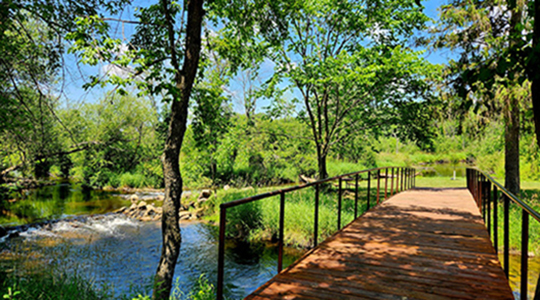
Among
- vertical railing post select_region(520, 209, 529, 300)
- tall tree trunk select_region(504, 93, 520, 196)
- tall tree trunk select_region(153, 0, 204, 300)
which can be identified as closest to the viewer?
vertical railing post select_region(520, 209, 529, 300)

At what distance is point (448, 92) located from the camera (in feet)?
43.9

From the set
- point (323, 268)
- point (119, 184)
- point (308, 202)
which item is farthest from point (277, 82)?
point (119, 184)

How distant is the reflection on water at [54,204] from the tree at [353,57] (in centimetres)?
1065

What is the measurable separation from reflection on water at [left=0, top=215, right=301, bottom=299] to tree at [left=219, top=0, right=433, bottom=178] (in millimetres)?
5698

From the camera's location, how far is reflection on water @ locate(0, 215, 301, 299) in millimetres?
8031

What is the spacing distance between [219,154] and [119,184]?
1341 cm

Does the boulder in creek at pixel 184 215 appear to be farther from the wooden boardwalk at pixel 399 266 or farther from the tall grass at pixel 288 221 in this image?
the wooden boardwalk at pixel 399 266

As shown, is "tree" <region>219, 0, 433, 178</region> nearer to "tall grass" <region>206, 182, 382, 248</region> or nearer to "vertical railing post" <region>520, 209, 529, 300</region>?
"tall grass" <region>206, 182, 382, 248</region>

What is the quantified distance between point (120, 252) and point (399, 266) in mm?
8526

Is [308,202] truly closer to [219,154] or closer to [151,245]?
[219,154]

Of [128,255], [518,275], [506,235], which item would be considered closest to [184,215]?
[128,255]

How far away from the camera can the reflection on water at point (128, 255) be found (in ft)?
26.3

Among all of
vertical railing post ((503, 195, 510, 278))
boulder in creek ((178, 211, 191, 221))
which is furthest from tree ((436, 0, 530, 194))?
boulder in creek ((178, 211, 191, 221))

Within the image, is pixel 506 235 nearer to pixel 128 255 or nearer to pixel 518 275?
pixel 518 275
